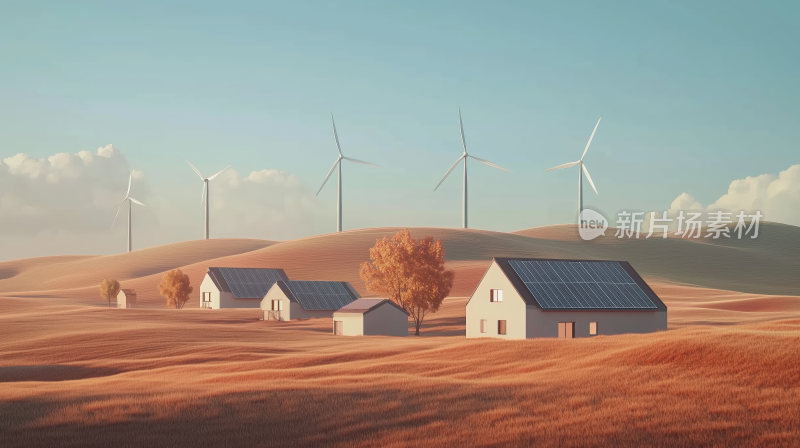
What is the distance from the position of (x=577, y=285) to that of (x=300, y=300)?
44.3m

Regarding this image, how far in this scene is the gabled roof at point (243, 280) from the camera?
129 meters

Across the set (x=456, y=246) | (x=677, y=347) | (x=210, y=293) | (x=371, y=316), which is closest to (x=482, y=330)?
(x=371, y=316)

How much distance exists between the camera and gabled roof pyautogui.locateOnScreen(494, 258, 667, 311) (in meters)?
66.4

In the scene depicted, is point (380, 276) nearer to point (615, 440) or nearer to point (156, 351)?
point (156, 351)

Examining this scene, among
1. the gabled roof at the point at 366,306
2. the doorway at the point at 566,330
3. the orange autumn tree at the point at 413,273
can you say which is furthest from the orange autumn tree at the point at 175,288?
the doorway at the point at 566,330

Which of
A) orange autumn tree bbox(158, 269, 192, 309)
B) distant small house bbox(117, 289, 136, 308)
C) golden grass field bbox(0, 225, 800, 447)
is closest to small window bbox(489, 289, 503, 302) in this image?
golden grass field bbox(0, 225, 800, 447)

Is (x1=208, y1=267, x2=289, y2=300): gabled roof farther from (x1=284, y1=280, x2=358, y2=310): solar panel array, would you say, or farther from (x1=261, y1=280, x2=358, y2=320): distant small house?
(x1=284, y1=280, x2=358, y2=310): solar panel array

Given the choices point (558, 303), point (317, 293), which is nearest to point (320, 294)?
point (317, 293)

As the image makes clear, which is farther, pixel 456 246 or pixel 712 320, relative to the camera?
pixel 456 246

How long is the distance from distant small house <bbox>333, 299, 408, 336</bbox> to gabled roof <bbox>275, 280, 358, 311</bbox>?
23270 mm

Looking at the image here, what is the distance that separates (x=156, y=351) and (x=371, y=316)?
26.9m

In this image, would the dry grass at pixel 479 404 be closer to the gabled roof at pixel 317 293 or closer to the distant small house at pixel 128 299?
the gabled roof at pixel 317 293

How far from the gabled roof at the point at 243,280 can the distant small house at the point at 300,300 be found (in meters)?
22.6

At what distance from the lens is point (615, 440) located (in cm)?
1808
